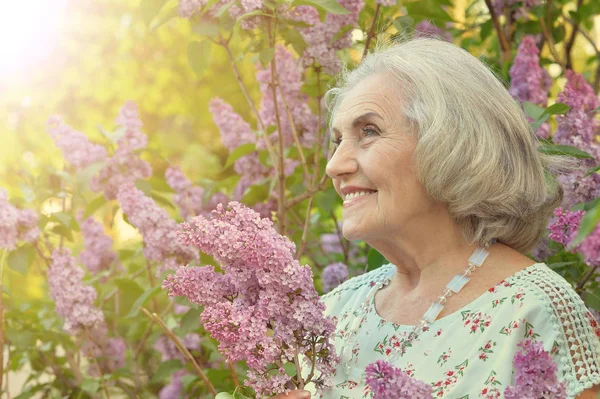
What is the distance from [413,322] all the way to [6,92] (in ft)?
26.2

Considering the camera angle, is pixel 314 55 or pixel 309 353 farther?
pixel 314 55

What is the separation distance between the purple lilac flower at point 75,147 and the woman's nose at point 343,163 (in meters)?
1.27

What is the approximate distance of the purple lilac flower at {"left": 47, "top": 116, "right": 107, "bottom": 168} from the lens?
2842 mm

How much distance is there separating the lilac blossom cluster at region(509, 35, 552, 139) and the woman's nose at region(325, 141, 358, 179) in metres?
0.90

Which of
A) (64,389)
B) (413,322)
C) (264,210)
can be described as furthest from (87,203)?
(413,322)

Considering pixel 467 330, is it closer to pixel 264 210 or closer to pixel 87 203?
pixel 264 210

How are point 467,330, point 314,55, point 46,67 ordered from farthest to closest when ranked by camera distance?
point 46,67, point 314,55, point 467,330

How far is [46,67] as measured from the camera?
351 inches

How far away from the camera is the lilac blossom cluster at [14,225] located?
2586 millimetres

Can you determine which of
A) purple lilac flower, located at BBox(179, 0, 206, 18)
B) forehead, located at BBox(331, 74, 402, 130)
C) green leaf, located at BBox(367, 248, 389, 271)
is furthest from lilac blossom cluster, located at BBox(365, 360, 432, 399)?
purple lilac flower, located at BBox(179, 0, 206, 18)

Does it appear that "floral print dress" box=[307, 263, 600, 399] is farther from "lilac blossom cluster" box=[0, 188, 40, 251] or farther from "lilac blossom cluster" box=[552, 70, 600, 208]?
"lilac blossom cluster" box=[0, 188, 40, 251]

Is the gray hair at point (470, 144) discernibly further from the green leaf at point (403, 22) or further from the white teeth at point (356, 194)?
the green leaf at point (403, 22)

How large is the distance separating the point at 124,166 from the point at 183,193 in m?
0.31

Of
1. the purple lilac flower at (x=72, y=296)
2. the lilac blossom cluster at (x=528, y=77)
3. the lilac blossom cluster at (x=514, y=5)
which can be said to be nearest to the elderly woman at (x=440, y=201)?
the lilac blossom cluster at (x=528, y=77)
